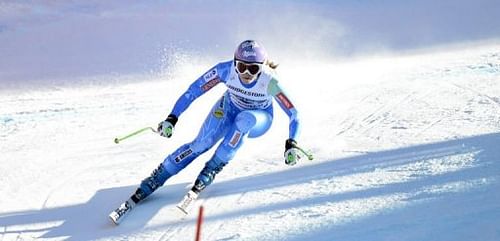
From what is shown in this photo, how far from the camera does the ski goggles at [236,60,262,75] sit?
4.19m

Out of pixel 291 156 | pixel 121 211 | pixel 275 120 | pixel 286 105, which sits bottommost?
pixel 121 211

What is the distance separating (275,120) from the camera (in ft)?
18.5

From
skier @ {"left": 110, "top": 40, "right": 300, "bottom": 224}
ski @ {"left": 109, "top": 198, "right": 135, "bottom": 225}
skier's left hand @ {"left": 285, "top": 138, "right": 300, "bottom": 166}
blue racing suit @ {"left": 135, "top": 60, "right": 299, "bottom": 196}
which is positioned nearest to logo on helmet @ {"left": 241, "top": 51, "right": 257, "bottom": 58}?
skier @ {"left": 110, "top": 40, "right": 300, "bottom": 224}

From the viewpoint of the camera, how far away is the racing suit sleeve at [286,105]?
4164 millimetres

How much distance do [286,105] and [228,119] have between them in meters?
0.39

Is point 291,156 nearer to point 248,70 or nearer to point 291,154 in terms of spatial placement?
point 291,154

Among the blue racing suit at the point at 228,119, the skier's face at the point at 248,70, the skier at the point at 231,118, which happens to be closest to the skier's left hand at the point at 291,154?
the skier at the point at 231,118

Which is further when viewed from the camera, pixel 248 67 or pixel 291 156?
pixel 248 67

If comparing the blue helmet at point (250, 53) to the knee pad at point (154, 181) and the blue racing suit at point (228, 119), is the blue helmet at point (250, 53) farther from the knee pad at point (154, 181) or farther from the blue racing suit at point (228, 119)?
the knee pad at point (154, 181)

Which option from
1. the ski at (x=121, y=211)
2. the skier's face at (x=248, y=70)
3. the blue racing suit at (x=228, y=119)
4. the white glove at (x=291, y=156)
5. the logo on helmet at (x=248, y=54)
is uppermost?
the logo on helmet at (x=248, y=54)

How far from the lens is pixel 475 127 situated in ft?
16.6

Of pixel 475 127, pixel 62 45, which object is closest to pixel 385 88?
pixel 475 127

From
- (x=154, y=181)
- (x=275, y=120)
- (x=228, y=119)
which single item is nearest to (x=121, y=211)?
(x=154, y=181)


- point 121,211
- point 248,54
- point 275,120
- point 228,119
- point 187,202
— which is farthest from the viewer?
point 275,120
